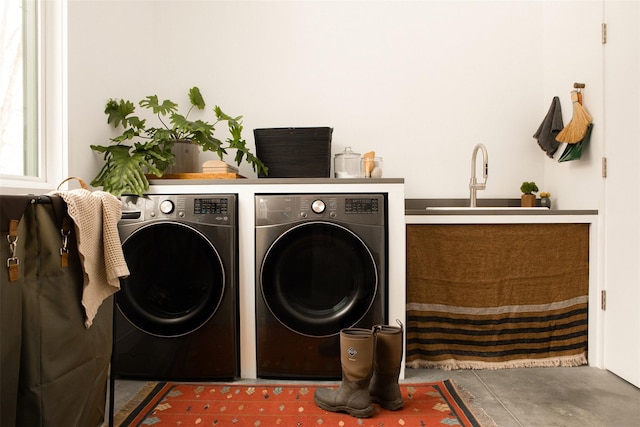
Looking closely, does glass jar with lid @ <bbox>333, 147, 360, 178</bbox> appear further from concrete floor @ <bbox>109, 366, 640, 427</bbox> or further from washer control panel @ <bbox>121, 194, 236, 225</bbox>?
concrete floor @ <bbox>109, 366, 640, 427</bbox>

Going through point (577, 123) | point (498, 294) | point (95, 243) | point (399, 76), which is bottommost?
point (498, 294)

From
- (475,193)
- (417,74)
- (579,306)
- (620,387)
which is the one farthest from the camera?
(417,74)

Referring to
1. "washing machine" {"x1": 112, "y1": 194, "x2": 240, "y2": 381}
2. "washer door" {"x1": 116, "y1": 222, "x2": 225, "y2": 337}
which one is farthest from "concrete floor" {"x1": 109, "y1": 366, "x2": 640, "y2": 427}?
"washer door" {"x1": 116, "y1": 222, "x2": 225, "y2": 337}

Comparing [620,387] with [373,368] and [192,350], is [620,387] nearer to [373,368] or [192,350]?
[373,368]

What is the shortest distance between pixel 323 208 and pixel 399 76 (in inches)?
48.6

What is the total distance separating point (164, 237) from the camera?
1.96 meters

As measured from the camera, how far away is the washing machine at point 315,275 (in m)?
1.93

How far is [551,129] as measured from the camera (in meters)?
2.44

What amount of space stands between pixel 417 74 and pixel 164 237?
1.86 metres

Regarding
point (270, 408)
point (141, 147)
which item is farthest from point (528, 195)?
point (141, 147)

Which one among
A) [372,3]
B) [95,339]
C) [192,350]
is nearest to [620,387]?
[192,350]

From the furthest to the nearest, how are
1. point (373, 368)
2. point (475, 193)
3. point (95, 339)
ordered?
point (475, 193) < point (373, 368) < point (95, 339)

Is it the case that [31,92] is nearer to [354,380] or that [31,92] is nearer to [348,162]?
[348,162]

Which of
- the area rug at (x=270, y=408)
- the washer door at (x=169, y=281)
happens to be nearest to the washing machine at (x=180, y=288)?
the washer door at (x=169, y=281)
